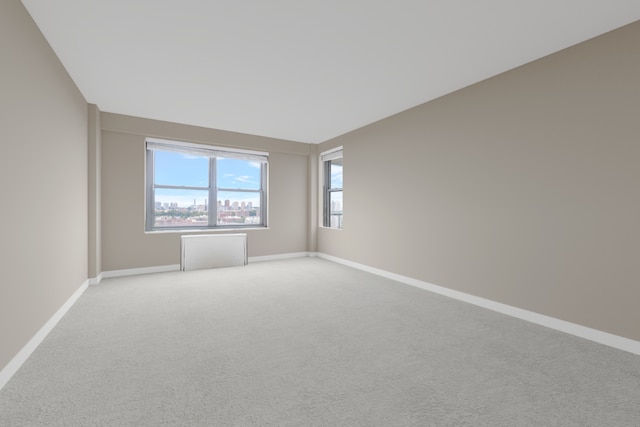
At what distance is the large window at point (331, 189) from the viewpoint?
19.8 ft

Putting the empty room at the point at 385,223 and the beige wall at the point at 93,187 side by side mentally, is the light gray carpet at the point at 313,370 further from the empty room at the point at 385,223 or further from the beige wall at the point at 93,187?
the beige wall at the point at 93,187

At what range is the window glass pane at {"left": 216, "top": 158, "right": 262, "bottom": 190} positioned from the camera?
548cm

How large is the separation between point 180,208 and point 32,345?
3.29m

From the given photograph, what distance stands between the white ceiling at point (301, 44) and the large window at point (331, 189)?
2342 mm

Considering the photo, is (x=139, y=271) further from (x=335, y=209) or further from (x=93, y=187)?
(x=335, y=209)

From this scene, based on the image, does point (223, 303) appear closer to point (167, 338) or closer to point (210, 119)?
point (167, 338)

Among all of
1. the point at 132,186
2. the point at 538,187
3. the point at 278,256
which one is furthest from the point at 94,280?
the point at 538,187

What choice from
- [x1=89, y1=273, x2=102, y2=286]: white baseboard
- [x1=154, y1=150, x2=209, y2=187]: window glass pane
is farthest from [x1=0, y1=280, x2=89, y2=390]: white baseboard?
[x1=154, y1=150, x2=209, y2=187]: window glass pane

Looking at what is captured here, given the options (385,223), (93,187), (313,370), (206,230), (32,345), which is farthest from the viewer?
(206,230)

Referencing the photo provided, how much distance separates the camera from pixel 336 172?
621cm

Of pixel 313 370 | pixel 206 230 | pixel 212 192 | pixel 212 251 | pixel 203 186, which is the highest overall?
pixel 203 186

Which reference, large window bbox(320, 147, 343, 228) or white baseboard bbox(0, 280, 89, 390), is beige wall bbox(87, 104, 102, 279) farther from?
large window bbox(320, 147, 343, 228)

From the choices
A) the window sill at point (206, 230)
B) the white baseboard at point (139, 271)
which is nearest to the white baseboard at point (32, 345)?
the white baseboard at point (139, 271)

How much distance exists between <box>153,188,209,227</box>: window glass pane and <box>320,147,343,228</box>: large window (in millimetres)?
2592
